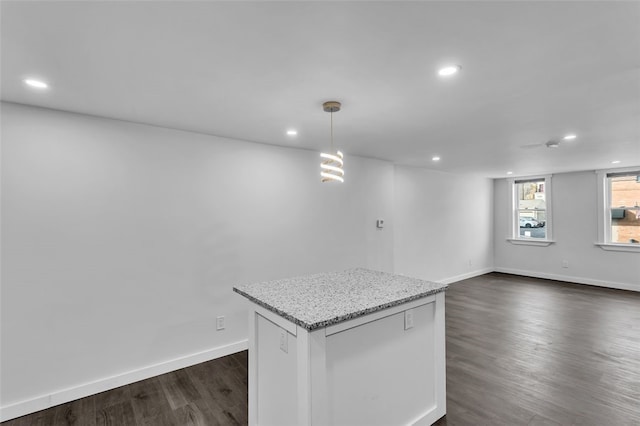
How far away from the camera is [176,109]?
253 cm

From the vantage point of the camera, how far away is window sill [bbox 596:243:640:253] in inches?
224

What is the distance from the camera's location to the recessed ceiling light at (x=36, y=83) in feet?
6.51

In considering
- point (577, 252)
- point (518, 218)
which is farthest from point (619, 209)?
point (518, 218)

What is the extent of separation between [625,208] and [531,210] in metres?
1.59

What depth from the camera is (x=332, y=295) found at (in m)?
2.02

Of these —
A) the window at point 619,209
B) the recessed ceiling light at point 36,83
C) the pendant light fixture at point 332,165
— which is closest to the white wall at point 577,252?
the window at point 619,209

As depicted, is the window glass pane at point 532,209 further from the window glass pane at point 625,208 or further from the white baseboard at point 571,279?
the window glass pane at point 625,208

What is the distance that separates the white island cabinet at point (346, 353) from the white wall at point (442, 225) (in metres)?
3.30

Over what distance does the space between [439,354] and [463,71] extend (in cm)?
197

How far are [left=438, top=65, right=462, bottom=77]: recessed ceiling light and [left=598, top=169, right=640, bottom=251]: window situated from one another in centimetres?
628

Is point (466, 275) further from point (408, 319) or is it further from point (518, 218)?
point (408, 319)

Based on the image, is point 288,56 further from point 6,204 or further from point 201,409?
point 201,409

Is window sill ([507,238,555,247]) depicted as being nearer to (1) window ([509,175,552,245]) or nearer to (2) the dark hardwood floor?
(1) window ([509,175,552,245])

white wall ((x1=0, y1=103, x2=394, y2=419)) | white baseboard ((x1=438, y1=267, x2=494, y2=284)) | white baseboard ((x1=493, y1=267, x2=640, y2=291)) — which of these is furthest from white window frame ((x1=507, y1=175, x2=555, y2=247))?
white wall ((x1=0, y1=103, x2=394, y2=419))
